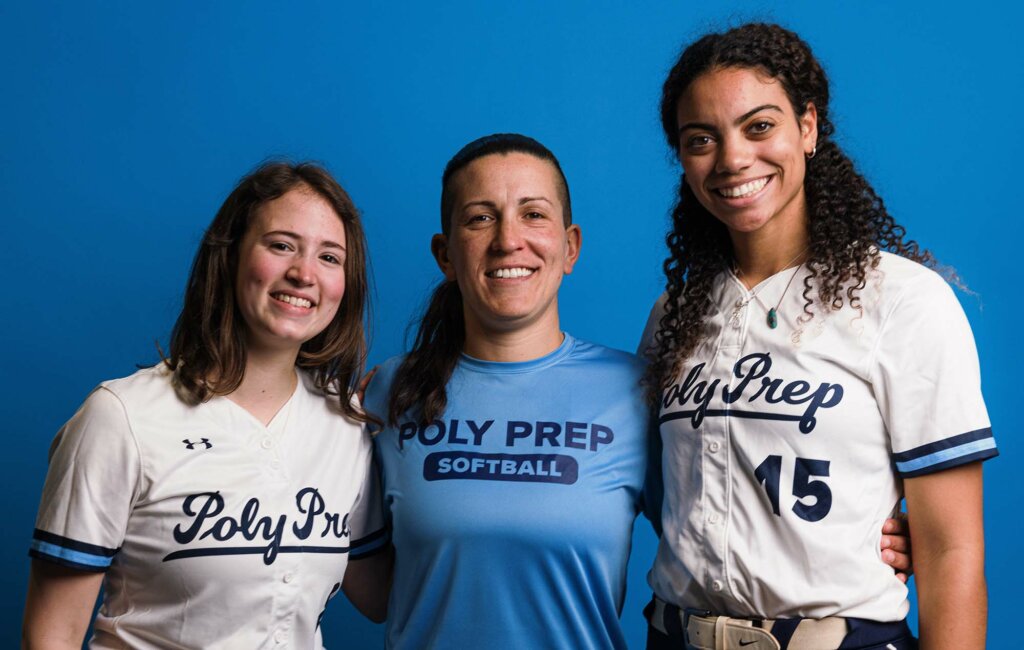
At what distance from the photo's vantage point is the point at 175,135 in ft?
10.1

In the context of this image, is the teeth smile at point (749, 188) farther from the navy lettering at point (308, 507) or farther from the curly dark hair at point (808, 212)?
the navy lettering at point (308, 507)

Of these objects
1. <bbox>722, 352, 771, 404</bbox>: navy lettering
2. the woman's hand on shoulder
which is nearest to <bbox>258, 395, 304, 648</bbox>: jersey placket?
<bbox>722, 352, 771, 404</bbox>: navy lettering

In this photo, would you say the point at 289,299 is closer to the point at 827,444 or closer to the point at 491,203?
the point at 491,203

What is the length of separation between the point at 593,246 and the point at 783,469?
1506 mm

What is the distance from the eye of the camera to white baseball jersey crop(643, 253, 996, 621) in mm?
1738

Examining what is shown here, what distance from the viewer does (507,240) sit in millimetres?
2146

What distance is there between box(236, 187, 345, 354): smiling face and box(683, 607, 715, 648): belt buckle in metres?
0.96

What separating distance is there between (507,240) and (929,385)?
0.90 metres

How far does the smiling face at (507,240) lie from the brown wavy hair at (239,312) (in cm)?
24

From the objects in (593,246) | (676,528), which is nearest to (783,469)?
(676,528)

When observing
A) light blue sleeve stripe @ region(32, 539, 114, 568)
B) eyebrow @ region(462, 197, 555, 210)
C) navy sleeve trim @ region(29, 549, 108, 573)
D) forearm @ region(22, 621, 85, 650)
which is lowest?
forearm @ region(22, 621, 85, 650)

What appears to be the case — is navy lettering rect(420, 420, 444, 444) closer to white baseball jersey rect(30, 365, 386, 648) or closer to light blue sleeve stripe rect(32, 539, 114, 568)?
white baseball jersey rect(30, 365, 386, 648)

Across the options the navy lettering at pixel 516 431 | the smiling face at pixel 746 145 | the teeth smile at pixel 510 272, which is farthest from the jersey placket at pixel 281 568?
the smiling face at pixel 746 145

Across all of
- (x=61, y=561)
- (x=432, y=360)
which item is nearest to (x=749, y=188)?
(x=432, y=360)
